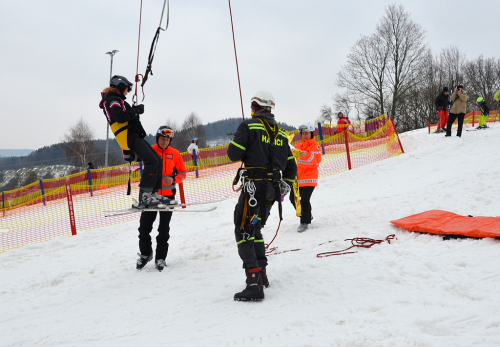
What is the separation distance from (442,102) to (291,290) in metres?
15.3

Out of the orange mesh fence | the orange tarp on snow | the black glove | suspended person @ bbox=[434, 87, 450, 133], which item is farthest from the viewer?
suspended person @ bbox=[434, 87, 450, 133]

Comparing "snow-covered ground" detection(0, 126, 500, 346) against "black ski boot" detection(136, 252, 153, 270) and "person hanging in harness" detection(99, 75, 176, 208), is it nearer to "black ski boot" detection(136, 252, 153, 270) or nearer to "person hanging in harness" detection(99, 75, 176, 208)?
"black ski boot" detection(136, 252, 153, 270)

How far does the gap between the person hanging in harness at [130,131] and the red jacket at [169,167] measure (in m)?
0.34

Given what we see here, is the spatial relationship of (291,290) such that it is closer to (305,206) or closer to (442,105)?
(305,206)

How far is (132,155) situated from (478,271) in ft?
14.6

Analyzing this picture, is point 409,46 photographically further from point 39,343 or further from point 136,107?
point 39,343

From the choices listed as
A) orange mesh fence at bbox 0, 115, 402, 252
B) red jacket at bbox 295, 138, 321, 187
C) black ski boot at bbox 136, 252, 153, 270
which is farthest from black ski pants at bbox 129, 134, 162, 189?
orange mesh fence at bbox 0, 115, 402, 252

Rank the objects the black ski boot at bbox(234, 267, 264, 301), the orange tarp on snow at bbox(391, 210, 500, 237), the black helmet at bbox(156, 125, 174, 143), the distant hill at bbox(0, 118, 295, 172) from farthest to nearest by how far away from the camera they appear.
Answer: the distant hill at bbox(0, 118, 295, 172)
the black helmet at bbox(156, 125, 174, 143)
the orange tarp on snow at bbox(391, 210, 500, 237)
the black ski boot at bbox(234, 267, 264, 301)

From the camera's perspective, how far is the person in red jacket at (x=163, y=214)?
4949 millimetres

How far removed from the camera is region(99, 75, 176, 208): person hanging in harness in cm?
445

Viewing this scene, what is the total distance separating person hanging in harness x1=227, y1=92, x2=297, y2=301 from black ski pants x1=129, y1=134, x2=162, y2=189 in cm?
163

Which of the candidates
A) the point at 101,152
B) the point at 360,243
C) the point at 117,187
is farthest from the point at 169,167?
the point at 101,152

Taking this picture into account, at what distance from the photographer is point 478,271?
10.4ft

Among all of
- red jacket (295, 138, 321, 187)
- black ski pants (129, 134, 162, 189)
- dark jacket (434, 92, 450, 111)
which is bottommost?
red jacket (295, 138, 321, 187)
